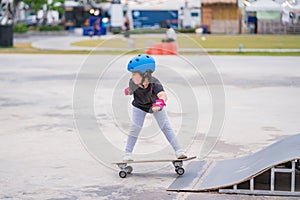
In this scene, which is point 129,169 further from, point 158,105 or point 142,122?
point 158,105

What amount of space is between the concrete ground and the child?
496 mm

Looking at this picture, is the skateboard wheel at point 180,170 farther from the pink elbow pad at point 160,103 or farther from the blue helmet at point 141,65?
the blue helmet at point 141,65

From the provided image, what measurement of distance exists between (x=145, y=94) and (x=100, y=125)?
408 centimetres

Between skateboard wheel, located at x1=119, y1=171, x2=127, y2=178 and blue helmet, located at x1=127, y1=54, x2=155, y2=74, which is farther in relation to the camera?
skateboard wheel, located at x1=119, y1=171, x2=127, y2=178

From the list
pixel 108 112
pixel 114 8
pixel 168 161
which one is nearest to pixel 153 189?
pixel 168 161

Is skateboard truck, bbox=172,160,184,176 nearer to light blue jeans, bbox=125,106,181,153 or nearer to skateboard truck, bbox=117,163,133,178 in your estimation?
light blue jeans, bbox=125,106,181,153

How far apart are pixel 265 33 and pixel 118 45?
2183 cm

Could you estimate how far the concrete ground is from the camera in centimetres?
736

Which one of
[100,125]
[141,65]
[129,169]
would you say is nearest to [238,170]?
[129,169]

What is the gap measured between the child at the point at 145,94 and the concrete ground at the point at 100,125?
50 centimetres

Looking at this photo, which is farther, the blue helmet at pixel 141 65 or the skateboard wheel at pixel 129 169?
the skateboard wheel at pixel 129 169

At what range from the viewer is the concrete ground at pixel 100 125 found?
736 centimetres

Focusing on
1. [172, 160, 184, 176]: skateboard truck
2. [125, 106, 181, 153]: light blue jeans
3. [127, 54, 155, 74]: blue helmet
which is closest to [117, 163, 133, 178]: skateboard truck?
[125, 106, 181, 153]: light blue jeans

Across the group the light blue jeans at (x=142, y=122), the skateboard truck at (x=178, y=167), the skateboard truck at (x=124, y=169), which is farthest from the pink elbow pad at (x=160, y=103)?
the skateboard truck at (x=124, y=169)
